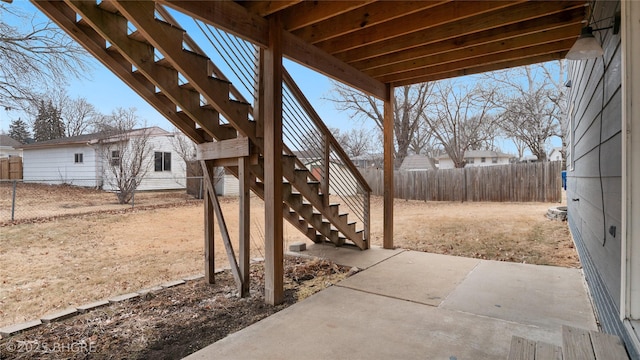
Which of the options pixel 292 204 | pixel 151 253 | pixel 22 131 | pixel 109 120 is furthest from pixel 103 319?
pixel 22 131

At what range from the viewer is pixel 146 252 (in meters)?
5.52

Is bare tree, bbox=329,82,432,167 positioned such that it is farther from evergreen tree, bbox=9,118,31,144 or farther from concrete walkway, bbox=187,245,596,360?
evergreen tree, bbox=9,118,31,144

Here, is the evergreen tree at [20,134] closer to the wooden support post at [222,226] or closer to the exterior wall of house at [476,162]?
the wooden support post at [222,226]

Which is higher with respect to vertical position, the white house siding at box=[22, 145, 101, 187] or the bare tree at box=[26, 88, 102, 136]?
the bare tree at box=[26, 88, 102, 136]

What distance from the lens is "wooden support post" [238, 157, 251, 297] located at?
3.33 meters

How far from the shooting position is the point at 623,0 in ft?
4.96

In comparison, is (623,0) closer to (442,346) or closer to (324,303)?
(442,346)

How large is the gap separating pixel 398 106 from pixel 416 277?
569 inches

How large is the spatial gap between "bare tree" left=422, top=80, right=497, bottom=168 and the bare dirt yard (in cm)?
1109

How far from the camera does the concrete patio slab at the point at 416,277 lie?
333 centimetres

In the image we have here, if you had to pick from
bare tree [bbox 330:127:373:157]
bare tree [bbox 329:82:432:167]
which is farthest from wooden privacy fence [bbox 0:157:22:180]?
bare tree [bbox 330:127:373:157]

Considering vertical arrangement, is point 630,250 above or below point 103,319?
above

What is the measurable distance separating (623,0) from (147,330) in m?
3.64

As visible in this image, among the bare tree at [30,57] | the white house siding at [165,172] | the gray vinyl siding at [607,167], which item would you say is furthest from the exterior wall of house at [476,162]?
the gray vinyl siding at [607,167]
